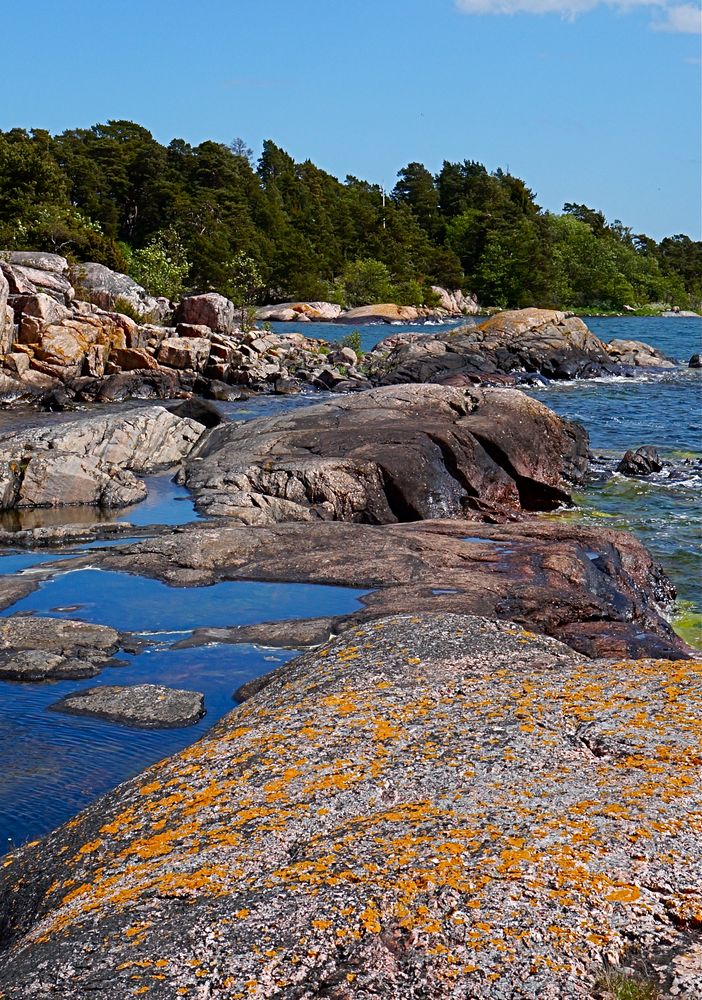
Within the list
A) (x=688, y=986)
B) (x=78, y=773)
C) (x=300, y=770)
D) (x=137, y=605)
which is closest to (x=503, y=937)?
(x=688, y=986)

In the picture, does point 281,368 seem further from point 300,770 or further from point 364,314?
point 364,314

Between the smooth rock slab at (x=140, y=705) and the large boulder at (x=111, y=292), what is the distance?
128ft

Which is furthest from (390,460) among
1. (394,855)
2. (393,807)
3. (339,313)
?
(339,313)

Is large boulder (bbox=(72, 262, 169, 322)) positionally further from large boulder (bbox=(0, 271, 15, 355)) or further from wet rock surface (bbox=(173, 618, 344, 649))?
wet rock surface (bbox=(173, 618, 344, 649))

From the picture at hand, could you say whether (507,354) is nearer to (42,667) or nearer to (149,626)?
(149,626)

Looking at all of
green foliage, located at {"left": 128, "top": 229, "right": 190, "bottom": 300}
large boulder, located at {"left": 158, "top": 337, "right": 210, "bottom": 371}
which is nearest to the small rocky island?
large boulder, located at {"left": 158, "top": 337, "right": 210, "bottom": 371}

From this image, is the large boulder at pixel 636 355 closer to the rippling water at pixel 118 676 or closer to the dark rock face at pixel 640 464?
the dark rock face at pixel 640 464

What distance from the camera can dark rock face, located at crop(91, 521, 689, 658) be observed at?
28.9 ft

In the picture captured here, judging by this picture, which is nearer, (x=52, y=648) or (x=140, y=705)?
(x=140, y=705)

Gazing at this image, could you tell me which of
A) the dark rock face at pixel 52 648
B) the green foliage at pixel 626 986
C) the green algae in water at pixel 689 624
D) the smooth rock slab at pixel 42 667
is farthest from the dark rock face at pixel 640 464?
the green foliage at pixel 626 986

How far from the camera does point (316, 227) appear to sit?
4409 inches

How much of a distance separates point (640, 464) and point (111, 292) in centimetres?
2964

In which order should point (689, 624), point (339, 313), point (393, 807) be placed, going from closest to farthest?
1. point (393, 807)
2. point (689, 624)
3. point (339, 313)

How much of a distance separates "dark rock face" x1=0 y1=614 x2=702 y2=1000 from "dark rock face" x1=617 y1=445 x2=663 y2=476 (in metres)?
19.1
